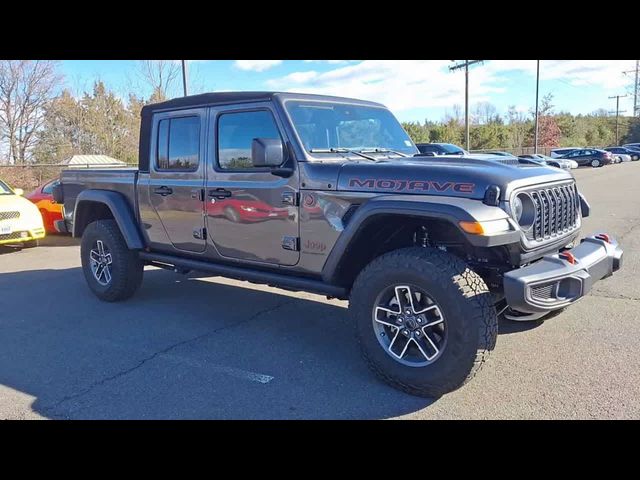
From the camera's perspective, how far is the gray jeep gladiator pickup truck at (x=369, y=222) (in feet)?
10.8

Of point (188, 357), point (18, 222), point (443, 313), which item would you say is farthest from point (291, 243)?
point (18, 222)

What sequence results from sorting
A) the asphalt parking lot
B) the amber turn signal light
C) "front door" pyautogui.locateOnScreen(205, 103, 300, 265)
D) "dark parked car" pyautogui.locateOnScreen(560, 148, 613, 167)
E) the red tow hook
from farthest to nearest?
"dark parked car" pyautogui.locateOnScreen(560, 148, 613, 167) → "front door" pyautogui.locateOnScreen(205, 103, 300, 265) → the red tow hook → the asphalt parking lot → the amber turn signal light

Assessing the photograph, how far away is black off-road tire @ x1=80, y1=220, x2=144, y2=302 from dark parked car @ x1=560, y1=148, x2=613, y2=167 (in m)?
43.3

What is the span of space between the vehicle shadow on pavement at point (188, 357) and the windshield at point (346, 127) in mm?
1720

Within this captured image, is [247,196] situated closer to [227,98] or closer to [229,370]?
[227,98]

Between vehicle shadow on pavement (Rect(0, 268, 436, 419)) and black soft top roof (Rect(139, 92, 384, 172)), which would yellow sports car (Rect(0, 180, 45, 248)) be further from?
black soft top roof (Rect(139, 92, 384, 172))

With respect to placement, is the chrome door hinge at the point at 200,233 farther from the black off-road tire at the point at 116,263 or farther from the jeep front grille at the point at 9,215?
the jeep front grille at the point at 9,215

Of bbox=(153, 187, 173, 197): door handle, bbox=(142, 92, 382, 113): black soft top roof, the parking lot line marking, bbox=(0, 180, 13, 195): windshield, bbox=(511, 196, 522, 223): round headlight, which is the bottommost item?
the parking lot line marking

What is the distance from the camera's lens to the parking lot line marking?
3832 mm

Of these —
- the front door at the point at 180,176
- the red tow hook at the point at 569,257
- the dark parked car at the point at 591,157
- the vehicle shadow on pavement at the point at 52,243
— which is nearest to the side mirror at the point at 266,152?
the front door at the point at 180,176

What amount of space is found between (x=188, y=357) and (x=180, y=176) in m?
1.79

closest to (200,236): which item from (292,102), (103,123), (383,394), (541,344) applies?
(292,102)

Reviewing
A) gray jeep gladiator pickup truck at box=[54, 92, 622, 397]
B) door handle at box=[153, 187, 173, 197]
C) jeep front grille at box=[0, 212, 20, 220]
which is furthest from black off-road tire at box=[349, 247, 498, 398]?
jeep front grille at box=[0, 212, 20, 220]

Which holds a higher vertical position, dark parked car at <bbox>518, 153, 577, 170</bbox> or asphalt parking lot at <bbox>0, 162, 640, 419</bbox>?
Result: dark parked car at <bbox>518, 153, 577, 170</bbox>
